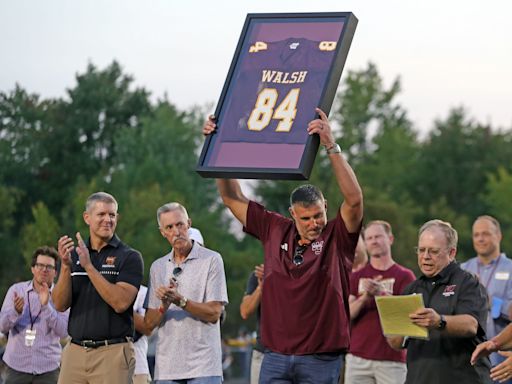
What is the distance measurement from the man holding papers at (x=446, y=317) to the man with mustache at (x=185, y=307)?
1.66 m

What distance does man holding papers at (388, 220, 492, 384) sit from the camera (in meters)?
8.48

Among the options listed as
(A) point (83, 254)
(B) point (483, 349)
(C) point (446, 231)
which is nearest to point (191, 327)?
(A) point (83, 254)

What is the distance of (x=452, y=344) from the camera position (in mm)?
8711

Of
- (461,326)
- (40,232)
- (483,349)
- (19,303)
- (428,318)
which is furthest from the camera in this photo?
(40,232)

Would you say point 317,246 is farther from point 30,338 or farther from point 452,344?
point 30,338

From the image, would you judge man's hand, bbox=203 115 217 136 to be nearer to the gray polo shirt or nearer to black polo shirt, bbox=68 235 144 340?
the gray polo shirt

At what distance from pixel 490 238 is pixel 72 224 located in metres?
29.9

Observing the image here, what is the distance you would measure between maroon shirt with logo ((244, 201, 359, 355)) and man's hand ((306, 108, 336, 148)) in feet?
2.02

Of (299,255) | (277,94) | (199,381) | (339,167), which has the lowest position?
(199,381)

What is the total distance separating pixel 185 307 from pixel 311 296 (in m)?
1.43

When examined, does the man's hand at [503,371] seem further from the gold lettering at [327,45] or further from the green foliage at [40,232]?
the green foliage at [40,232]

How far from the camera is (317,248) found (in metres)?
8.40

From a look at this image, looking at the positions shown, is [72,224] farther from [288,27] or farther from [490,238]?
[288,27]

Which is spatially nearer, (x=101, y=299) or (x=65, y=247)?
(x=65, y=247)
